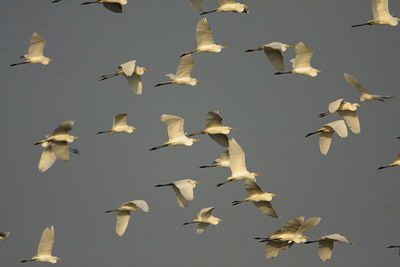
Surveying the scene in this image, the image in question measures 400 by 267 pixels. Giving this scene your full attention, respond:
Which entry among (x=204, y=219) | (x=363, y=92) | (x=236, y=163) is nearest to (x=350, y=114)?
(x=363, y=92)

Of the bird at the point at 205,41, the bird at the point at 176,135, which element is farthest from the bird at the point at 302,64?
the bird at the point at 176,135

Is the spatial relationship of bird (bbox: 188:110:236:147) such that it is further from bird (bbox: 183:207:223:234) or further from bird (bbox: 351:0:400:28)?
bird (bbox: 351:0:400:28)

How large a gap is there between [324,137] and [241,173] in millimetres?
3250

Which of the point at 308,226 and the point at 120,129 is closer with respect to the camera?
the point at 308,226

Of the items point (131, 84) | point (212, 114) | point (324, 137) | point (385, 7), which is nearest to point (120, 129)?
point (131, 84)

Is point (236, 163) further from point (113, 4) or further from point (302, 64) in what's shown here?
point (113, 4)

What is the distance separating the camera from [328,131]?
31.1 m

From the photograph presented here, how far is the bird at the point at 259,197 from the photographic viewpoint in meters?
28.9

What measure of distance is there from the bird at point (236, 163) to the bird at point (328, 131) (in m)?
2.48

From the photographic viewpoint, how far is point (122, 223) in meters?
30.7

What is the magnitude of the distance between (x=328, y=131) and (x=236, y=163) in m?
3.32

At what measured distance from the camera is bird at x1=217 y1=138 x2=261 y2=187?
Result: 29266 millimetres

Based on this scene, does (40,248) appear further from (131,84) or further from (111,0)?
(111,0)

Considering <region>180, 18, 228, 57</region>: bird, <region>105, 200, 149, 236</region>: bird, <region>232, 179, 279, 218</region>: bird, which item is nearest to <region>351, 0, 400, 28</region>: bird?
<region>180, 18, 228, 57</region>: bird
